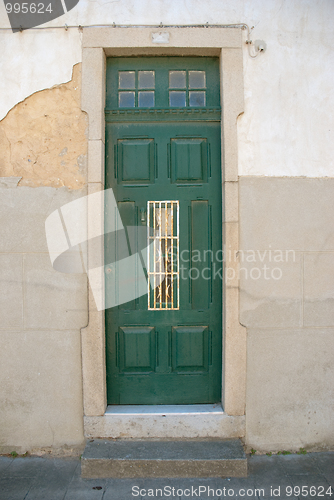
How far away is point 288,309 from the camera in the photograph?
131 inches

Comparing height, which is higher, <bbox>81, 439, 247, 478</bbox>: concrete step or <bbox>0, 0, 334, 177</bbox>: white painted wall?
<bbox>0, 0, 334, 177</bbox>: white painted wall

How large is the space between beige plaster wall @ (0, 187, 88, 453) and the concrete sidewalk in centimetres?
25

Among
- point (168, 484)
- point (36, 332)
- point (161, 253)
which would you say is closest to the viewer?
point (168, 484)

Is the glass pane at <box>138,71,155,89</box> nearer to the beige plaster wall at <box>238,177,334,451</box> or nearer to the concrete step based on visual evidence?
the beige plaster wall at <box>238,177,334,451</box>

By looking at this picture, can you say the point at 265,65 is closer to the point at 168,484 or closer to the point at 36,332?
the point at 36,332

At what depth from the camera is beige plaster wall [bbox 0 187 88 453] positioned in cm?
326

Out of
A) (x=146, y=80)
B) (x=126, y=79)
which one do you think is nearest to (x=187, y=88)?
(x=146, y=80)

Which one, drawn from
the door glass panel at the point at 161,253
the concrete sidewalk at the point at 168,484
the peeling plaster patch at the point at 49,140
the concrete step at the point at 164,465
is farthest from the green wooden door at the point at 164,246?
the concrete sidewalk at the point at 168,484

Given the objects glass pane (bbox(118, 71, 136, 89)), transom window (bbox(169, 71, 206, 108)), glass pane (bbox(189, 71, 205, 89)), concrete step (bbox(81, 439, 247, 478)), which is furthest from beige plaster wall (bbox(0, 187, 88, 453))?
glass pane (bbox(189, 71, 205, 89))

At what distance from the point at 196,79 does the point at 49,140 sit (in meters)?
1.71

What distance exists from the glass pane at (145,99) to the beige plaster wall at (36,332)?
120cm

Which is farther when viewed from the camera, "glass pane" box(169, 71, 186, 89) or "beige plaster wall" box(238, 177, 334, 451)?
"glass pane" box(169, 71, 186, 89)

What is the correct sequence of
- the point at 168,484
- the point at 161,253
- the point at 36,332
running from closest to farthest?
the point at 168,484 < the point at 36,332 < the point at 161,253

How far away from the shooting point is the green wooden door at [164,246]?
3.45 meters
